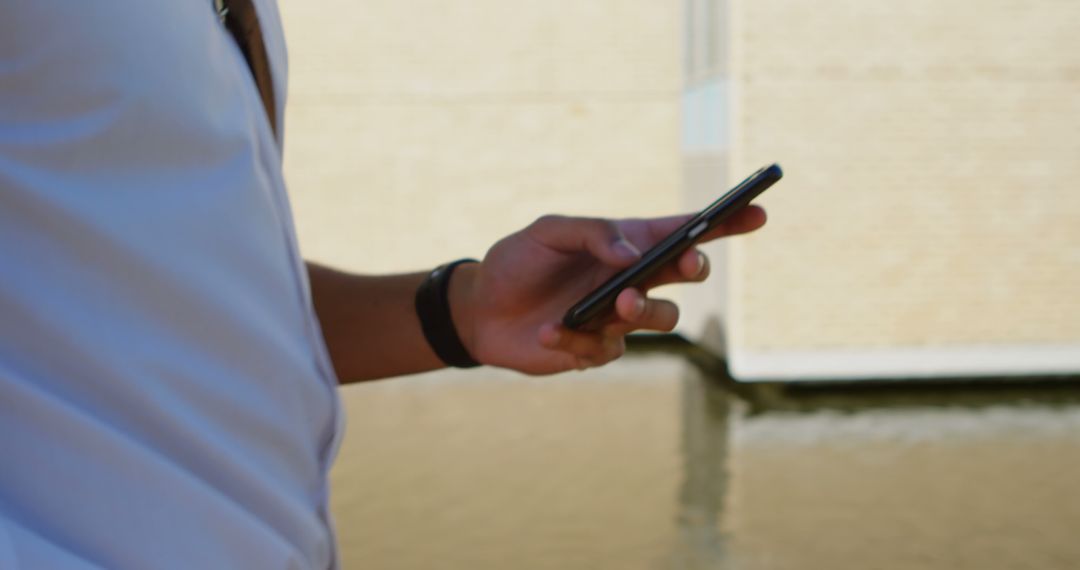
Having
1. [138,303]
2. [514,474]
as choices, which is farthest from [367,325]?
[514,474]

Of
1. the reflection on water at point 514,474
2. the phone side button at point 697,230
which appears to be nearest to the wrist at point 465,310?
the phone side button at point 697,230

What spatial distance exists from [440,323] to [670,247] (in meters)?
0.24

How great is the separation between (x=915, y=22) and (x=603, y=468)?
3852mm

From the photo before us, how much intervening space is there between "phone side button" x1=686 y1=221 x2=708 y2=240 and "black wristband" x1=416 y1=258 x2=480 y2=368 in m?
0.25

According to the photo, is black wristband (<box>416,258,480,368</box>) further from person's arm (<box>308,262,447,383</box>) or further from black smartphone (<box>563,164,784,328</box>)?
black smartphone (<box>563,164,784,328</box>)

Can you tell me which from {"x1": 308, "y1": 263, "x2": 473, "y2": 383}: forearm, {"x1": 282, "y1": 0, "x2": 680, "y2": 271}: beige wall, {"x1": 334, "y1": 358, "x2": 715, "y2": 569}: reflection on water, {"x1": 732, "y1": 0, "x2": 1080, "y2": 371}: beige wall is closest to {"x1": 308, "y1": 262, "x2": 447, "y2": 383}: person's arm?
{"x1": 308, "y1": 263, "x2": 473, "y2": 383}: forearm

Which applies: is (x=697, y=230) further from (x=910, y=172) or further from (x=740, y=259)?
(x=910, y=172)

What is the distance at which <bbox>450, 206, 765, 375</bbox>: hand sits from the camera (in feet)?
3.03

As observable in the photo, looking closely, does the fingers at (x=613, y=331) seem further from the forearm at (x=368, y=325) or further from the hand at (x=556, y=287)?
the forearm at (x=368, y=325)

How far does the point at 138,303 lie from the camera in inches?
23.9

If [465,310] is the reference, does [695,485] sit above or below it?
below

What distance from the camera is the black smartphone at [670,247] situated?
2.97 feet

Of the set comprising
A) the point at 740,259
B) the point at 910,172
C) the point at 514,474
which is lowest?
the point at 514,474

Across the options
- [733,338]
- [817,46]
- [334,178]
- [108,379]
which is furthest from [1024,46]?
[108,379]
